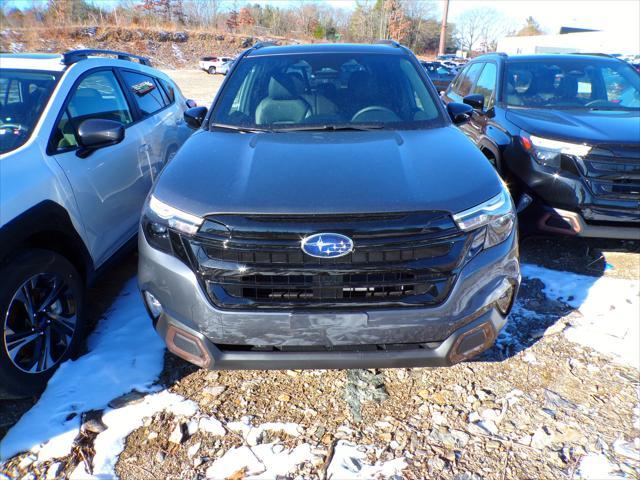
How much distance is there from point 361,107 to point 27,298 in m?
2.36

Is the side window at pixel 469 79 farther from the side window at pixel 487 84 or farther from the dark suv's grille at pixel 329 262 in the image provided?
the dark suv's grille at pixel 329 262

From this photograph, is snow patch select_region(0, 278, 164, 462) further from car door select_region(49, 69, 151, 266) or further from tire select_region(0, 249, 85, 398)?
car door select_region(49, 69, 151, 266)

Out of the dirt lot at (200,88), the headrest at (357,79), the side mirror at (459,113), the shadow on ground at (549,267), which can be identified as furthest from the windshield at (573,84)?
the dirt lot at (200,88)

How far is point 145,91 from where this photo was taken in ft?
14.6

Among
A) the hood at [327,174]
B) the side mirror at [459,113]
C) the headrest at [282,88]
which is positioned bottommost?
the hood at [327,174]

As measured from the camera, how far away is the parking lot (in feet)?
7.11

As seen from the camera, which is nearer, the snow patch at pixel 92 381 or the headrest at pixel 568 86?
the snow patch at pixel 92 381

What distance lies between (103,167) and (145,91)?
1427 mm

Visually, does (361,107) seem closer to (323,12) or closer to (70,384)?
(70,384)

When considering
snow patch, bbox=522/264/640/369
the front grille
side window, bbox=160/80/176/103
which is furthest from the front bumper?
side window, bbox=160/80/176/103

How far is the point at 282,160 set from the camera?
2.52 m

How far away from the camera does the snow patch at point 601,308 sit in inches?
118

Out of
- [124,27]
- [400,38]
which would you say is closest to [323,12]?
[400,38]

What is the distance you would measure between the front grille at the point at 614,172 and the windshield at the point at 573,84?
1.31 meters
